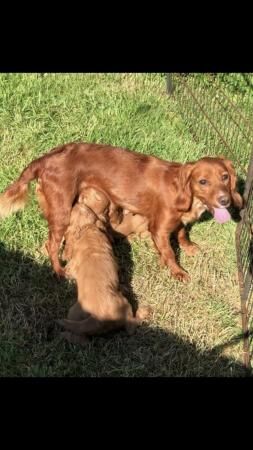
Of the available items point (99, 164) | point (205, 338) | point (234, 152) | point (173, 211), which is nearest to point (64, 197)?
point (99, 164)

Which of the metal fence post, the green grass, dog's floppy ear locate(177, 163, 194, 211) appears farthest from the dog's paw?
the metal fence post

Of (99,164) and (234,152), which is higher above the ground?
(234,152)

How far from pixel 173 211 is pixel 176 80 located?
2951 mm

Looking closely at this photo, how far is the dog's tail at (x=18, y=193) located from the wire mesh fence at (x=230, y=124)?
63.6 inches

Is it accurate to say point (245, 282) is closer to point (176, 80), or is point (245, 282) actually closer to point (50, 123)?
point (50, 123)

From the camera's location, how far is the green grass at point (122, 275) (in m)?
3.31

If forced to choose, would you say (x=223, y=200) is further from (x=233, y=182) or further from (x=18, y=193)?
(x=18, y=193)

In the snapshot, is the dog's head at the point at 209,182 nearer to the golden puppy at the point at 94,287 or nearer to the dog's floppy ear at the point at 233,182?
the dog's floppy ear at the point at 233,182

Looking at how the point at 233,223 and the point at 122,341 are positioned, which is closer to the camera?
the point at 122,341

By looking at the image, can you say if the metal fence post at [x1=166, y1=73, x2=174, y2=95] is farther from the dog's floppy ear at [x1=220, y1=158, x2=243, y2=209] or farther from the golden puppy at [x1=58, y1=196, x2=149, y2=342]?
the golden puppy at [x1=58, y1=196, x2=149, y2=342]

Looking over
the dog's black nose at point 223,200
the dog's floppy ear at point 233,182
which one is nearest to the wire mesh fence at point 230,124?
the dog's floppy ear at point 233,182

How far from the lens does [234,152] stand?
527cm

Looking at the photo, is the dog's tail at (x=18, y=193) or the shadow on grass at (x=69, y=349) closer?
the shadow on grass at (x=69, y=349)
